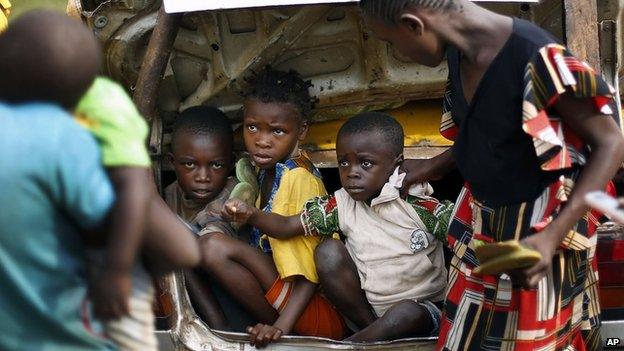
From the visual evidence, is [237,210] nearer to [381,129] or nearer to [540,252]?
[381,129]

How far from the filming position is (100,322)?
2.54 meters

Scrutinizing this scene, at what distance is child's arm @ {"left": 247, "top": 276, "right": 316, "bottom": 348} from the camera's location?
420 centimetres

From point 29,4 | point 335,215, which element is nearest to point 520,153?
point 335,215

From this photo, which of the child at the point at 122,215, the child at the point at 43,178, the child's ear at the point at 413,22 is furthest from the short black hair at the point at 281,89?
the child at the point at 43,178

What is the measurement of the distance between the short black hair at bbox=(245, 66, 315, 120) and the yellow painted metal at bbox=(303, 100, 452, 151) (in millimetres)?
164

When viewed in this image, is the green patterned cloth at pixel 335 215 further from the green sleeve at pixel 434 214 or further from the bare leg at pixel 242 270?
the bare leg at pixel 242 270

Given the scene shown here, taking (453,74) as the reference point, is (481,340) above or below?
below

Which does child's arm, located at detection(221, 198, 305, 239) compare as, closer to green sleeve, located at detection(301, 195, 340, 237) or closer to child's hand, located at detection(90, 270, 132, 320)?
green sleeve, located at detection(301, 195, 340, 237)

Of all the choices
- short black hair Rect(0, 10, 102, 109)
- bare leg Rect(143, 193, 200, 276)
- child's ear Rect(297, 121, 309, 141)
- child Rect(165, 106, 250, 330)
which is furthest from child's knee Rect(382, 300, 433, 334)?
short black hair Rect(0, 10, 102, 109)

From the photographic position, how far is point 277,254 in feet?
14.4

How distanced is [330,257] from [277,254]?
222mm

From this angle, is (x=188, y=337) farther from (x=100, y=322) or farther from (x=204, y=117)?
(x=100, y=322)

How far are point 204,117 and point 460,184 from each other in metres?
1.08

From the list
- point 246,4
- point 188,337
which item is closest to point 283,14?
point 246,4
